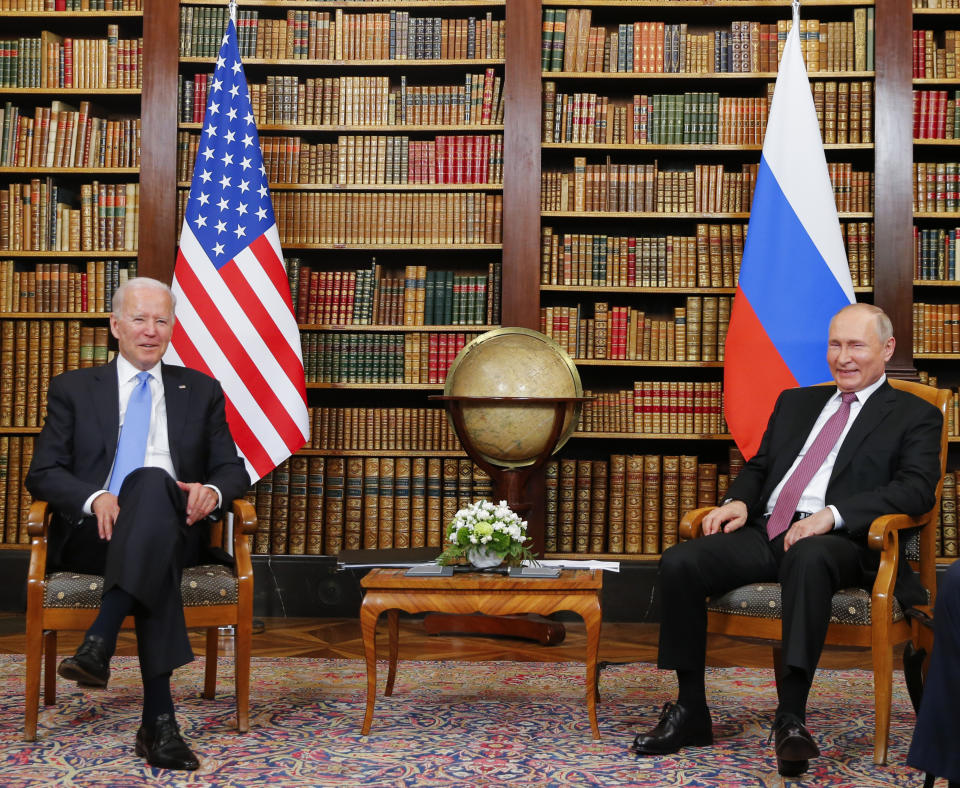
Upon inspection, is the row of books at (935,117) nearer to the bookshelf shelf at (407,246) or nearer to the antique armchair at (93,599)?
the bookshelf shelf at (407,246)

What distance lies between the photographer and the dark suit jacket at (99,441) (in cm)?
314

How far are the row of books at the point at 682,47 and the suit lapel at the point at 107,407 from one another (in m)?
2.84

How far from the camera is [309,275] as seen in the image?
5352mm

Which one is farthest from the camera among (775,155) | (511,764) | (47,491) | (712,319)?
(712,319)

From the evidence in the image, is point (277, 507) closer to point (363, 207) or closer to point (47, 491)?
point (363, 207)

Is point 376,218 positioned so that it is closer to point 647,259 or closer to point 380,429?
point 380,429

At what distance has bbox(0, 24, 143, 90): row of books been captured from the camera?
5.34m

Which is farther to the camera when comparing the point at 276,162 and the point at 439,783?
the point at 276,162

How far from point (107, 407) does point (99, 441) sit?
11 centimetres

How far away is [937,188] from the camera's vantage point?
5199mm

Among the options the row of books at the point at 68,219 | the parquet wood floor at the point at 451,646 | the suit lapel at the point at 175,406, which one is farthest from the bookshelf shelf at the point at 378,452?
the suit lapel at the point at 175,406

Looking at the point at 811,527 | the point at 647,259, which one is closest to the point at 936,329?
the point at 647,259

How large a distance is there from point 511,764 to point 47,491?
152 centimetres

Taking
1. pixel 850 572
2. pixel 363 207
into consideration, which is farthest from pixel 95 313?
pixel 850 572
